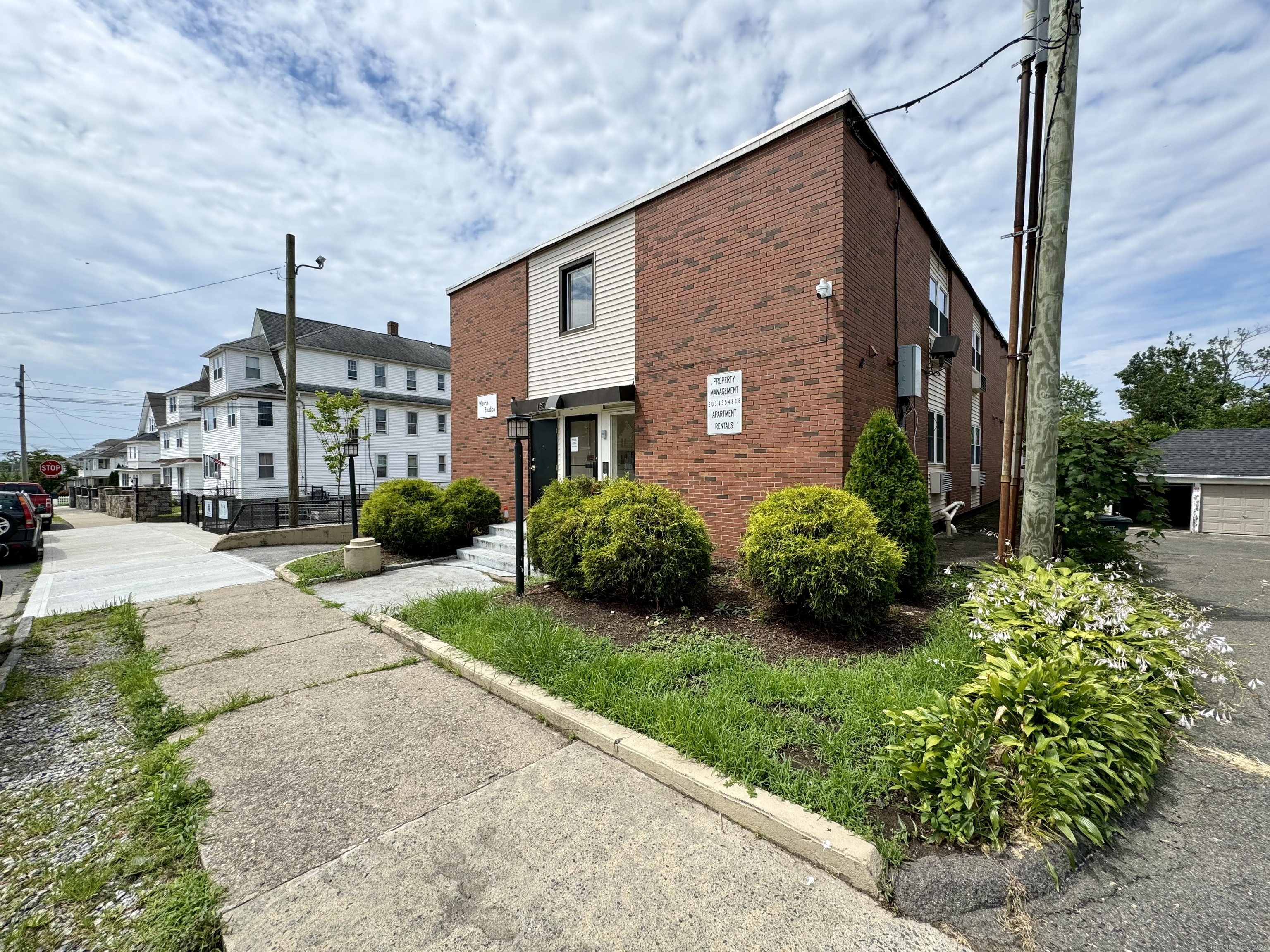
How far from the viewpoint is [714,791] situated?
2529 mm

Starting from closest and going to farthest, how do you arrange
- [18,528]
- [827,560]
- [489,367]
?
[827,560] < [18,528] < [489,367]

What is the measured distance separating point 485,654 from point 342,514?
13150mm

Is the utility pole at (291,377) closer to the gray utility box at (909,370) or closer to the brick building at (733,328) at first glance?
the brick building at (733,328)

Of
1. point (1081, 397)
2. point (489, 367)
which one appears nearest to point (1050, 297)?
point (489, 367)

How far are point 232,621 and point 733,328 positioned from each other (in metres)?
→ 7.36

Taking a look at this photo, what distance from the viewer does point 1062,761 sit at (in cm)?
238

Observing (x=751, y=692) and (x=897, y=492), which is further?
(x=897, y=492)

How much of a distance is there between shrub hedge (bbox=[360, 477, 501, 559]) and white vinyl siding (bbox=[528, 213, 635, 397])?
8.18 ft

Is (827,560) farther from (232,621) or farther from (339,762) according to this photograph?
(232,621)

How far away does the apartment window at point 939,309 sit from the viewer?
1068cm

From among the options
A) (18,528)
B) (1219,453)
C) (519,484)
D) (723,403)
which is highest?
(723,403)

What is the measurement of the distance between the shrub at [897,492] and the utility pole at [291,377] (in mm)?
12533

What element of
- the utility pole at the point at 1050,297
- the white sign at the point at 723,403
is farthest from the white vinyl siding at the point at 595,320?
the utility pole at the point at 1050,297

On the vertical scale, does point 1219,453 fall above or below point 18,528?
above
